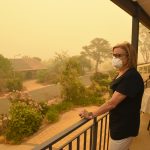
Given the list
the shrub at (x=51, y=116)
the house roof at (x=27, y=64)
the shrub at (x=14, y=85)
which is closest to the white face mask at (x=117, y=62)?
the shrub at (x=51, y=116)

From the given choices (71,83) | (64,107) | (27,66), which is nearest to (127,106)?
(64,107)

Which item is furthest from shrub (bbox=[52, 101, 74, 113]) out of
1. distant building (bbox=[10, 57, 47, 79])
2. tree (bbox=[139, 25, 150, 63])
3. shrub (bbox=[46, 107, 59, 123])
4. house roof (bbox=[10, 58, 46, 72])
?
tree (bbox=[139, 25, 150, 63])

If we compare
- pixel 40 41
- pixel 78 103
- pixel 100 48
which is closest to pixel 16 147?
pixel 78 103

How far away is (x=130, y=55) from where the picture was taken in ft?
5.41

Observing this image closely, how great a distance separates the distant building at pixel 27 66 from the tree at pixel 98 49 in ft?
15.4

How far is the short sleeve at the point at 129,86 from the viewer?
1.52 meters

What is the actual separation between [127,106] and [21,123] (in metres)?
5.42

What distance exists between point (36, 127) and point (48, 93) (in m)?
8.91

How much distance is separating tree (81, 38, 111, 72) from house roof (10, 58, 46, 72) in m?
4.62

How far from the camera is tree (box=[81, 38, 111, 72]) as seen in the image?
25.8m

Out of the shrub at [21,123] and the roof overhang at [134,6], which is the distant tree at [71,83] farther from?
the roof overhang at [134,6]

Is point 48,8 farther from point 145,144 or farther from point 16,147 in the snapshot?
point 145,144

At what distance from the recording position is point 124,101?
1.58 meters

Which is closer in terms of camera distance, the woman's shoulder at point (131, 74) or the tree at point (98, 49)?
the woman's shoulder at point (131, 74)
